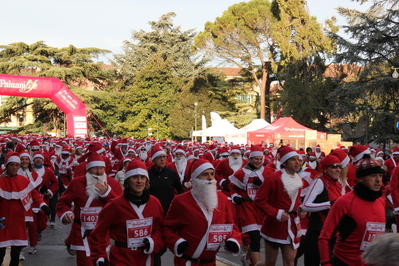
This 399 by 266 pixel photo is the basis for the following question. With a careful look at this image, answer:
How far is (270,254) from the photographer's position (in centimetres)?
648

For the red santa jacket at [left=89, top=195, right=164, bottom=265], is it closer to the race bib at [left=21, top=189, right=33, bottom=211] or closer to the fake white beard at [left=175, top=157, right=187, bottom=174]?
the race bib at [left=21, top=189, right=33, bottom=211]

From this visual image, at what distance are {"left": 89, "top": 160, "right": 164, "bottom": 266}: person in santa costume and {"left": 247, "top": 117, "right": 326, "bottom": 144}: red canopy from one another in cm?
2646

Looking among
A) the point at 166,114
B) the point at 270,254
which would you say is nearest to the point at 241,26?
the point at 166,114

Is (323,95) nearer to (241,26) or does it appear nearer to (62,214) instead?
(241,26)

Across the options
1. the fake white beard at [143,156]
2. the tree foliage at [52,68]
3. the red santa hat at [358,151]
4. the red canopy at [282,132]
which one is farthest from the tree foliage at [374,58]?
the tree foliage at [52,68]

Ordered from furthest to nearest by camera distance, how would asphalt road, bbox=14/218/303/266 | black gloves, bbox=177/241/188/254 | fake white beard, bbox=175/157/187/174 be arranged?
1. fake white beard, bbox=175/157/187/174
2. asphalt road, bbox=14/218/303/266
3. black gloves, bbox=177/241/188/254

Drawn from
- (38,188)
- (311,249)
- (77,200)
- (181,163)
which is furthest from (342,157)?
(38,188)

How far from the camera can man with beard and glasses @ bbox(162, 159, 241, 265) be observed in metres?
4.88

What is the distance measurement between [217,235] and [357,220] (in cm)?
118

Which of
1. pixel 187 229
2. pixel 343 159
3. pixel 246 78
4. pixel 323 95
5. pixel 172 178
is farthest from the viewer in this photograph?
pixel 246 78

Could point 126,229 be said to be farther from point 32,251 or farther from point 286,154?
point 32,251

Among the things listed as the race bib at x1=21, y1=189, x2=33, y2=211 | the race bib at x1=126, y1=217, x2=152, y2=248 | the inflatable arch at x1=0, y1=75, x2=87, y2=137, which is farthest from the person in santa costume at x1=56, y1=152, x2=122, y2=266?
the inflatable arch at x1=0, y1=75, x2=87, y2=137

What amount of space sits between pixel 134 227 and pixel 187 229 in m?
0.46

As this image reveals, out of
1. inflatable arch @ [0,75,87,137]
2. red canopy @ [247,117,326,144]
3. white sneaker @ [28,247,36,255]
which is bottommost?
white sneaker @ [28,247,36,255]
